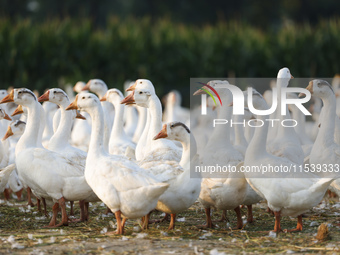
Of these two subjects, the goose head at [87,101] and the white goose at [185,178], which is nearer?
the white goose at [185,178]

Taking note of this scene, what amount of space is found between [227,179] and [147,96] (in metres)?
2.11

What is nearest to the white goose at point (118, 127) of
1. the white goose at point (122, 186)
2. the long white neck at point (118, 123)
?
the long white neck at point (118, 123)

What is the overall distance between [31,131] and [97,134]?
4.26 feet

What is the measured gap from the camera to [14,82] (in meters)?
19.4

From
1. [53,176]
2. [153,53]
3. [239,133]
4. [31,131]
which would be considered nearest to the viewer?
[53,176]

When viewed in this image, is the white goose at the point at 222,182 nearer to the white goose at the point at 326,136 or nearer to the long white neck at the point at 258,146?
the long white neck at the point at 258,146

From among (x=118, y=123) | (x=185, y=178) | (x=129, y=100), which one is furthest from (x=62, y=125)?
(x=185, y=178)

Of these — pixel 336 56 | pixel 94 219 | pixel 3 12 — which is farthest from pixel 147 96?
pixel 3 12

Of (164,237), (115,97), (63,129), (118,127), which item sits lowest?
(164,237)

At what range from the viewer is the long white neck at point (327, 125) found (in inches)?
329

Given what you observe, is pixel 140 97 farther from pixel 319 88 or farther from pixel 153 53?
pixel 153 53

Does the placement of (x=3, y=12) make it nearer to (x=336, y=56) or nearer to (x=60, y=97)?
(x=336, y=56)

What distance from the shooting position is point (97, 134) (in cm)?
768

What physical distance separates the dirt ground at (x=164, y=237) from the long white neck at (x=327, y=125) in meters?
1.10
